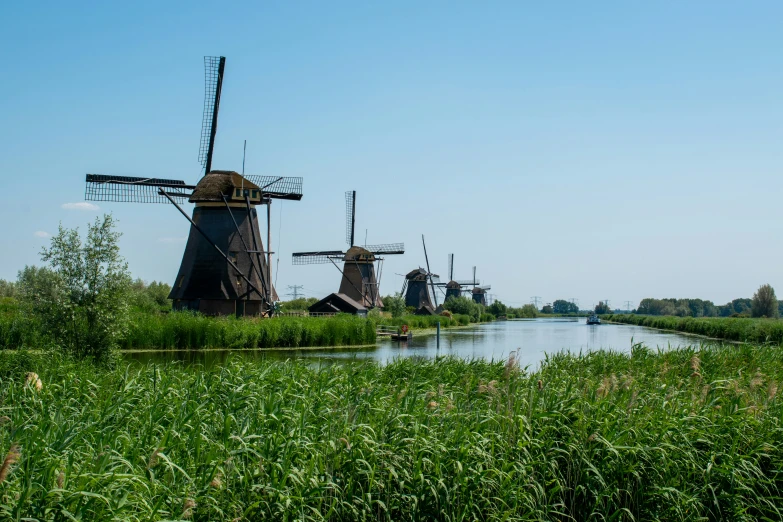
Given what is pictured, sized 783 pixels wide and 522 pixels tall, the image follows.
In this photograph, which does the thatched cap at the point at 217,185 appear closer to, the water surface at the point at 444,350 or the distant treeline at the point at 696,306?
the water surface at the point at 444,350

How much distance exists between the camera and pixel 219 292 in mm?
24906

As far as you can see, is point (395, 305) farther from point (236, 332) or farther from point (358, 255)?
point (236, 332)

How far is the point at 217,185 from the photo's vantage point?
25.2m

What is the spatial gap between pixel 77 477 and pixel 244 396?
239 centimetres

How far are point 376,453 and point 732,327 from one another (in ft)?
106

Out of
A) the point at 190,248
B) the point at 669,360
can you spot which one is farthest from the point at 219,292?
the point at 669,360

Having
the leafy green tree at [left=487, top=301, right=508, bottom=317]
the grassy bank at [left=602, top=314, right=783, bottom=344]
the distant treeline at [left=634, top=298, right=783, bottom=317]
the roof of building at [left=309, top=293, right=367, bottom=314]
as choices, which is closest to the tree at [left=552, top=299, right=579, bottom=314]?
the distant treeline at [left=634, top=298, right=783, bottom=317]

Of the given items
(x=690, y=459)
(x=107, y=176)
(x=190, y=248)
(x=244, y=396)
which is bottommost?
(x=690, y=459)

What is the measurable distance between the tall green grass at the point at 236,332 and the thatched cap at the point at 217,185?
457cm

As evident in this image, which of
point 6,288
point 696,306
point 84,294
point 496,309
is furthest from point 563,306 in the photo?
point 84,294

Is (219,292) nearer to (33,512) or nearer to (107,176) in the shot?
(107,176)

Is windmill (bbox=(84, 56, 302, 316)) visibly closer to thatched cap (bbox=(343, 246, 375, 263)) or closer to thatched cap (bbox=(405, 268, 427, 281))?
thatched cap (bbox=(343, 246, 375, 263))

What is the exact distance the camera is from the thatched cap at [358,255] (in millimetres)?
42844

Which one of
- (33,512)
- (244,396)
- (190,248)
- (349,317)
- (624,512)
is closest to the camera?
(33,512)
